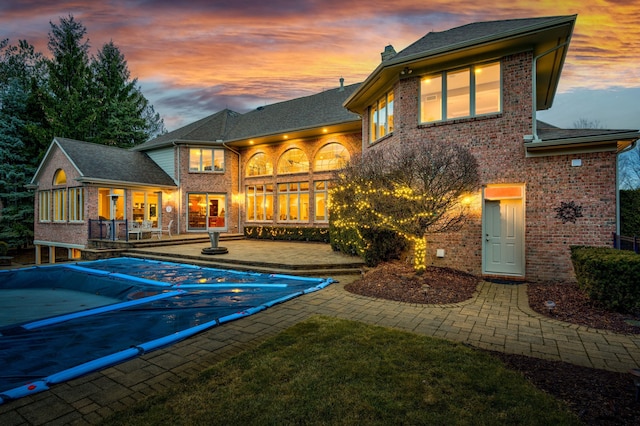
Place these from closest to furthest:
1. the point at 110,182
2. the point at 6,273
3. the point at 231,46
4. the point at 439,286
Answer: the point at 439,286 → the point at 6,273 → the point at 231,46 → the point at 110,182

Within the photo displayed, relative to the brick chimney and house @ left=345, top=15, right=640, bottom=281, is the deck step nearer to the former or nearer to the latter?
house @ left=345, top=15, right=640, bottom=281

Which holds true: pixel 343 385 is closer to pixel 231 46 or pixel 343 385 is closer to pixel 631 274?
pixel 631 274

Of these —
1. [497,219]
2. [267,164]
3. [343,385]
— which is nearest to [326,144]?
[267,164]

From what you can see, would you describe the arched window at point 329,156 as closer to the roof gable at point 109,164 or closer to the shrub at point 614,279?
the roof gable at point 109,164

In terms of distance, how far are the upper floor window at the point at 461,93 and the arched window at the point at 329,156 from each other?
20.8 feet

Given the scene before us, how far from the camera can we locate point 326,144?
619 inches

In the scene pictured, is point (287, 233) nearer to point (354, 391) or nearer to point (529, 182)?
point (529, 182)

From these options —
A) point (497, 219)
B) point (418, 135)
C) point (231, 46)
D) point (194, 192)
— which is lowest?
point (497, 219)

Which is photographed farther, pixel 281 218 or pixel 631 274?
pixel 281 218

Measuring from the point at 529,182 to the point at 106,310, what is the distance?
9327 mm

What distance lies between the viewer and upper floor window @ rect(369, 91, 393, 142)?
401 inches

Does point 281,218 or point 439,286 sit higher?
point 281,218

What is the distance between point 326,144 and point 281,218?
15.5 ft

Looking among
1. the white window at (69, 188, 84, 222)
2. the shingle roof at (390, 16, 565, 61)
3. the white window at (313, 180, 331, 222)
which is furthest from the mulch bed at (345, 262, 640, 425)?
the white window at (69, 188, 84, 222)
